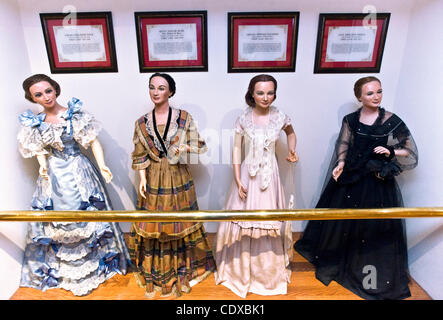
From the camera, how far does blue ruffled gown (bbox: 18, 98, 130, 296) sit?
1.34 meters

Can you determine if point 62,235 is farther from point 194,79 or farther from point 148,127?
point 194,79

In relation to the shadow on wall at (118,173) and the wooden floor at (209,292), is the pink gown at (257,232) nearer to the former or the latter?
the wooden floor at (209,292)

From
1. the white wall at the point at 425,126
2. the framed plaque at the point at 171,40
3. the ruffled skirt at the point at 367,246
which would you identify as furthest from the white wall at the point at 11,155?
the white wall at the point at 425,126

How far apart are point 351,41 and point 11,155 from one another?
1636mm

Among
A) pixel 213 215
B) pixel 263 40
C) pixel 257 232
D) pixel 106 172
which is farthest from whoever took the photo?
pixel 257 232

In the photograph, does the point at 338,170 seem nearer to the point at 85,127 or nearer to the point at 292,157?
the point at 292,157

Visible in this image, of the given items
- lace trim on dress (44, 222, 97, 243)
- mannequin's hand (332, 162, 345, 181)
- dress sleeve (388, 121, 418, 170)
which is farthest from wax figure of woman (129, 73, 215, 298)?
dress sleeve (388, 121, 418, 170)

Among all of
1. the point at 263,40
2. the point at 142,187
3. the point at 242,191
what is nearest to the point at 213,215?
the point at 242,191

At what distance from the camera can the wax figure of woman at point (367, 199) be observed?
136 cm

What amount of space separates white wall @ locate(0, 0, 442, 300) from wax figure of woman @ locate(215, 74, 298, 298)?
0.07 meters

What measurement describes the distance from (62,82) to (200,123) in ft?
2.12

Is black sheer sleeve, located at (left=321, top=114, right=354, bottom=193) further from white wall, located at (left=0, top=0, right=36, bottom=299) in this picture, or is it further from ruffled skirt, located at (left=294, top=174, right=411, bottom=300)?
white wall, located at (left=0, top=0, right=36, bottom=299)

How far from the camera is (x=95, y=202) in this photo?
1455 millimetres
